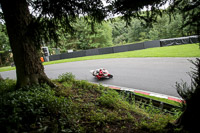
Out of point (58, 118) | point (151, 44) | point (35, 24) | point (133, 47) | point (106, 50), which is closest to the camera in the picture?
point (58, 118)

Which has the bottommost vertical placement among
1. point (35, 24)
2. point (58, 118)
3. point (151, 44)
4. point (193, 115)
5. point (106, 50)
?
point (58, 118)

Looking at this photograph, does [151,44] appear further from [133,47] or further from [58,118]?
[58,118]

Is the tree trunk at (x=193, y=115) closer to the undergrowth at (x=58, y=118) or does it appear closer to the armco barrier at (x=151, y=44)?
the undergrowth at (x=58, y=118)

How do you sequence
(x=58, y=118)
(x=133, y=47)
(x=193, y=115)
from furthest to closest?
(x=133, y=47) < (x=58, y=118) < (x=193, y=115)

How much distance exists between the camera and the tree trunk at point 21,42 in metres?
3.80

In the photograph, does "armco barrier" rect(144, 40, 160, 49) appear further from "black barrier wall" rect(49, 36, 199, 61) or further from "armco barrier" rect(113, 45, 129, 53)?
"armco barrier" rect(113, 45, 129, 53)

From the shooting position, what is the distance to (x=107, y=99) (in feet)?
13.6

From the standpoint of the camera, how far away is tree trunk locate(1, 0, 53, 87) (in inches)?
150

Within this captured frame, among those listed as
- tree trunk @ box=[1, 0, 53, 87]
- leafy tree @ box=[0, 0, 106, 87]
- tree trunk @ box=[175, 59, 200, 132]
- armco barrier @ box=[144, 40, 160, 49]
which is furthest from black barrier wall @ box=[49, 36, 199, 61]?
tree trunk @ box=[175, 59, 200, 132]

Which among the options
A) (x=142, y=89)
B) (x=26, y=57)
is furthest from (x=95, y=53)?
(x=26, y=57)

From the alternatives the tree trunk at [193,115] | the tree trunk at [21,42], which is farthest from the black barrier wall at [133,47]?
the tree trunk at [193,115]

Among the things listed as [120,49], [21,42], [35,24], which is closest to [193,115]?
[35,24]

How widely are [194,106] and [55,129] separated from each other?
243cm

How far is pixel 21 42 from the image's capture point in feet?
12.9
